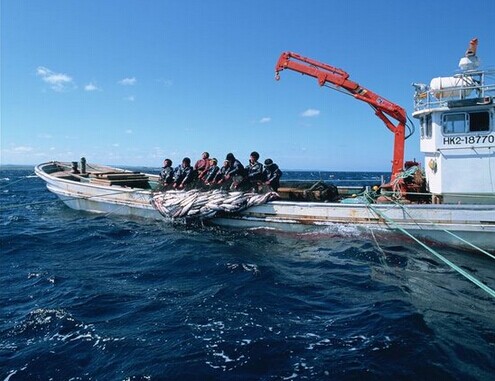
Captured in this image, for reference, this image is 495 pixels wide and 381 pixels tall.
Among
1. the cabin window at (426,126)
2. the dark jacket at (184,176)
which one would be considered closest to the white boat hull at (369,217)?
the dark jacket at (184,176)

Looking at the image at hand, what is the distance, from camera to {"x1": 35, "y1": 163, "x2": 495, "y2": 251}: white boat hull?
11.7m

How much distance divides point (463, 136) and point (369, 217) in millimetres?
4006

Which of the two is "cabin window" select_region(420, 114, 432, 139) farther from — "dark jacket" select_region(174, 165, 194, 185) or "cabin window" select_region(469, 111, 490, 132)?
"dark jacket" select_region(174, 165, 194, 185)

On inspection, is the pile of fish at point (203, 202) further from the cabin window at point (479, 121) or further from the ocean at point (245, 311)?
the cabin window at point (479, 121)

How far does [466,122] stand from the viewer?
1259 centimetres

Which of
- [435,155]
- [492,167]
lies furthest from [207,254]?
[492,167]

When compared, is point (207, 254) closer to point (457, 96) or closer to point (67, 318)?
point (67, 318)

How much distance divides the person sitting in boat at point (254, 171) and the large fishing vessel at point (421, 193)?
561 mm

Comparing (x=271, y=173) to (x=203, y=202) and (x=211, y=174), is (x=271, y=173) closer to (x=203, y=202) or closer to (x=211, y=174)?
(x=211, y=174)

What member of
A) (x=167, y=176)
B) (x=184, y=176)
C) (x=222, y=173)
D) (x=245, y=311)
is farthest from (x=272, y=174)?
(x=245, y=311)

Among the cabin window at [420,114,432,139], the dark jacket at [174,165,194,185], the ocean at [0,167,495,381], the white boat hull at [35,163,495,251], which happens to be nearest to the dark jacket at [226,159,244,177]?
the white boat hull at [35,163,495,251]

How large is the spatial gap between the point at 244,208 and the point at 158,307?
7.65 metres

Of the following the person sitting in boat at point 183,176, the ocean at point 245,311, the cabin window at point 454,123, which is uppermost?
the cabin window at point 454,123

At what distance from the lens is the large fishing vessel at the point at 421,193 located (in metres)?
12.1
